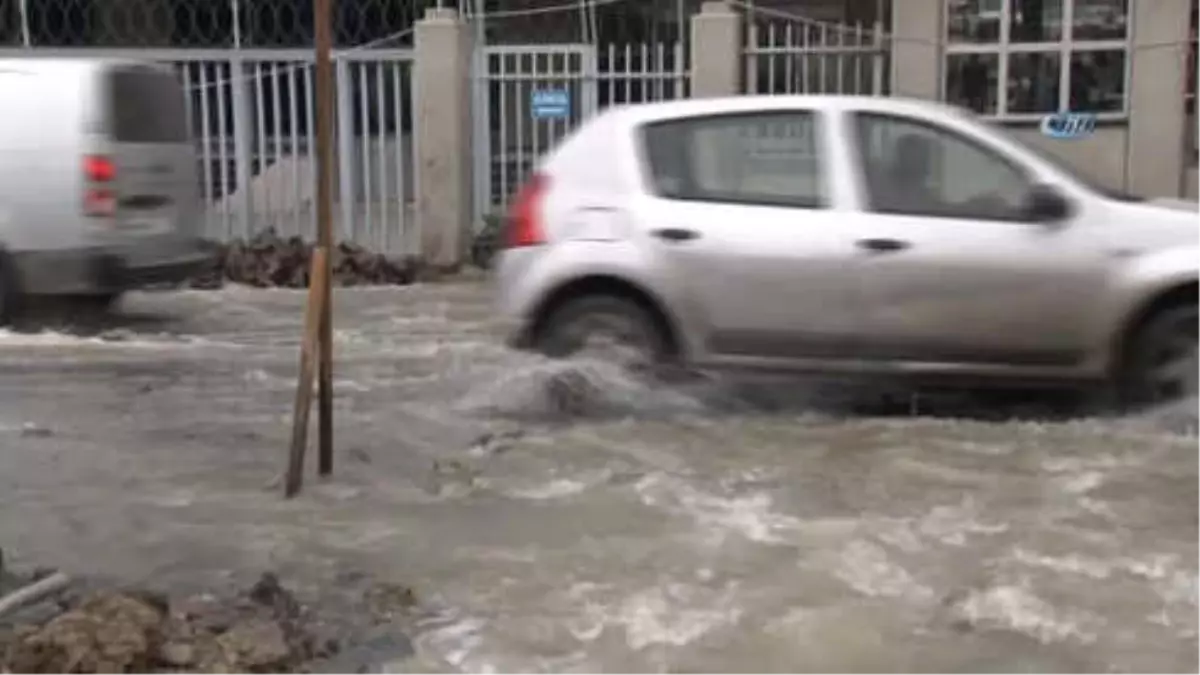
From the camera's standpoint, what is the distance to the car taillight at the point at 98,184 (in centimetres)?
1127

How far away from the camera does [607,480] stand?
288 inches

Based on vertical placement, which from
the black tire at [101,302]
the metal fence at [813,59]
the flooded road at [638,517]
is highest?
the metal fence at [813,59]

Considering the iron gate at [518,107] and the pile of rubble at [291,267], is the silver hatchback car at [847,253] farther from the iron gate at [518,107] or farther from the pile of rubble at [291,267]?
the iron gate at [518,107]

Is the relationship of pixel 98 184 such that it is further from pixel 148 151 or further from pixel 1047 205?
pixel 1047 205

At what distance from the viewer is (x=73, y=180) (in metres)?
11.3

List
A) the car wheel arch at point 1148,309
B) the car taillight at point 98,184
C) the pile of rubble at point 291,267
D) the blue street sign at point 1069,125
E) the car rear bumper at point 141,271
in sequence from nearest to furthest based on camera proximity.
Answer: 1. the car wheel arch at point 1148,309
2. the car taillight at point 98,184
3. the car rear bumper at point 141,271
4. the pile of rubble at point 291,267
5. the blue street sign at point 1069,125

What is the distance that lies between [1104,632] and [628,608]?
1.50m

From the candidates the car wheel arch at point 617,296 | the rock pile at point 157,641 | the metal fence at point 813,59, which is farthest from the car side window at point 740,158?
the metal fence at point 813,59

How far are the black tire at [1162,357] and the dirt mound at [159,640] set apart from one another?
4477 mm

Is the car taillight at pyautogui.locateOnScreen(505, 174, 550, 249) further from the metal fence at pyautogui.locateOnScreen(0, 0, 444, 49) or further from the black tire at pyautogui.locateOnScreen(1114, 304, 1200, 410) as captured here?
the metal fence at pyautogui.locateOnScreen(0, 0, 444, 49)

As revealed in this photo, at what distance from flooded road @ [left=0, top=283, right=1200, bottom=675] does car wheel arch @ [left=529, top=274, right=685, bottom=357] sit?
314 millimetres

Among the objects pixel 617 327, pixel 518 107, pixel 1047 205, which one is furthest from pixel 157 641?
pixel 518 107

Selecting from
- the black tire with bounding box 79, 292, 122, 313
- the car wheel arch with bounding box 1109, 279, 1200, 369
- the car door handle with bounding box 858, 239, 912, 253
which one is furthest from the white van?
the car wheel arch with bounding box 1109, 279, 1200, 369

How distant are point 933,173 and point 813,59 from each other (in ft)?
25.8
